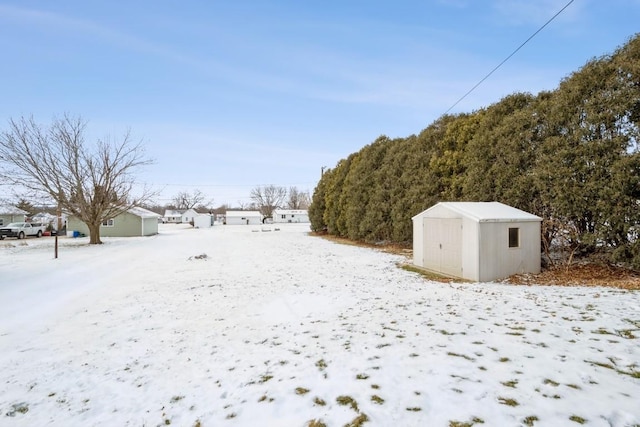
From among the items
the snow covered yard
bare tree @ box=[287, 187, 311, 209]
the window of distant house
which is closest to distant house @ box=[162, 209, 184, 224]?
bare tree @ box=[287, 187, 311, 209]

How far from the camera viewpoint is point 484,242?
26.5 feet

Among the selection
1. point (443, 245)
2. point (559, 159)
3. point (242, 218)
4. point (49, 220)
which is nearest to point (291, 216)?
point (242, 218)

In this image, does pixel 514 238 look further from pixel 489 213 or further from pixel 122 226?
pixel 122 226

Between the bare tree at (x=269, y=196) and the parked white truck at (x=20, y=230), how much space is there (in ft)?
183

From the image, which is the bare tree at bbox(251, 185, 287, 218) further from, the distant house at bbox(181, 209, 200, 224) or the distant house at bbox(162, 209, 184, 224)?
the distant house at bbox(162, 209, 184, 224)

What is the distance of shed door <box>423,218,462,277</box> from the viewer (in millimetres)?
8828

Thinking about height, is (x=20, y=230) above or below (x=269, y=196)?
below

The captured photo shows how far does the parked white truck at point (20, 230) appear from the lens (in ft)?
89.5

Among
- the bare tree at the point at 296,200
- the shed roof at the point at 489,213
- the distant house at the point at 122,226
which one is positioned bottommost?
the distant house at the point at 122,226

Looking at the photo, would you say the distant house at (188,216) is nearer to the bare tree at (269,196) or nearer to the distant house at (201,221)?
the bare tree at (269,196)

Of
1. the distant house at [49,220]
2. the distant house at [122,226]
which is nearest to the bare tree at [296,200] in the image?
the distant house at [49,220]

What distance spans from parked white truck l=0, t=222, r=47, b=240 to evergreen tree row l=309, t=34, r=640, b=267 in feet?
107

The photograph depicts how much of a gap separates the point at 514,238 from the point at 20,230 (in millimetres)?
37325

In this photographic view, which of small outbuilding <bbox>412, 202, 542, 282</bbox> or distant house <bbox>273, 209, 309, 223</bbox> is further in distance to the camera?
distant house <bbox>273, 209, 309, 223</bbox>
